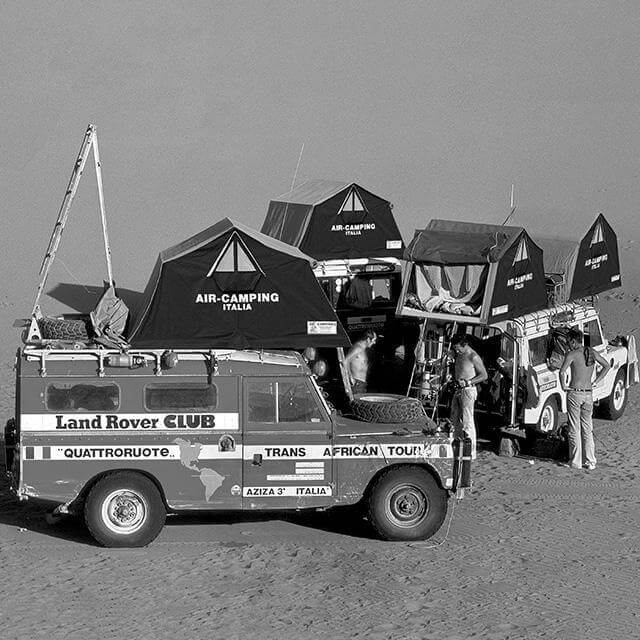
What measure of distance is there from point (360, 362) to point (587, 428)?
2955mm

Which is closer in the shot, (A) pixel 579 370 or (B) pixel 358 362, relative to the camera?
(A) pixel 579 370

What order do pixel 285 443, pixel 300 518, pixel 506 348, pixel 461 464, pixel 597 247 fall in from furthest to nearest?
pixel 597 247, pixel 506 348, pixel 300 518, pixel 461 464, pixel 285 443

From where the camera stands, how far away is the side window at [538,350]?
1611 centimetres

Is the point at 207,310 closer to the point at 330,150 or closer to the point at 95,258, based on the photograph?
the point at 95,258

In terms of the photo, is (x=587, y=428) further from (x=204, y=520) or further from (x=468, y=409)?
(x=204, y=520)

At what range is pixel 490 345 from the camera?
16391 millimetres

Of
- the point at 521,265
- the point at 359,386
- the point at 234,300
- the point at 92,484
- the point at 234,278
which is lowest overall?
the point at 92,484

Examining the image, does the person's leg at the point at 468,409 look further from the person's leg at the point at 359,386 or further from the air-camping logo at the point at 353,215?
the air-camping logo at the point at 353,215

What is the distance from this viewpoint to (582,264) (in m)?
18.5

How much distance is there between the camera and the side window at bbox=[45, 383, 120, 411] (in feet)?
39.7

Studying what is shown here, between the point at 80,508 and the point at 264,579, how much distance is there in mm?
2007

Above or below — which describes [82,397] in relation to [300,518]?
above

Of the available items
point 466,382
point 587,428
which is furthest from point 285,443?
point 587,428

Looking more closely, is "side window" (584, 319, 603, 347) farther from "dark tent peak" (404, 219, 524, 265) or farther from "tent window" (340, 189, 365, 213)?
"tent window" (340, 189, 365, 213)
